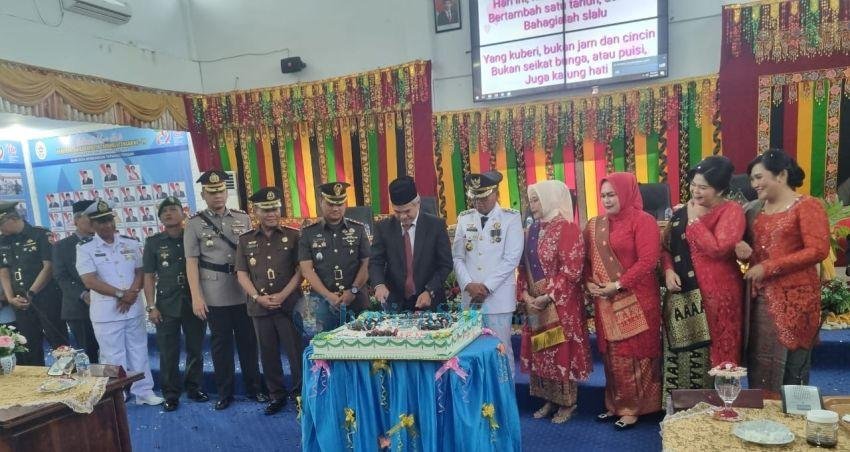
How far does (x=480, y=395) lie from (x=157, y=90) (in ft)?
17.3

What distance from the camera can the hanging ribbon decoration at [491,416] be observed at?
216 centimetres

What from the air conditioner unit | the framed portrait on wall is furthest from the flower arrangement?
the air conditioner unit

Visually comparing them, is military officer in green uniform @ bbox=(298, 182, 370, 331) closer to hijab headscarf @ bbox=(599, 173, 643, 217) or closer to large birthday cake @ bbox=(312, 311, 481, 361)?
large birthday cake @ bbox=(312, 311, 481, 361)

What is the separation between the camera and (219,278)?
345 cm

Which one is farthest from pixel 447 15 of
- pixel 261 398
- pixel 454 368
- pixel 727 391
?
pixel 727 391

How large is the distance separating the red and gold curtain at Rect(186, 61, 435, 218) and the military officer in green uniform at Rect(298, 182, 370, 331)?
8.13 feet

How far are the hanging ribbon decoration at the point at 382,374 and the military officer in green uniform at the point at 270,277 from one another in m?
1.20

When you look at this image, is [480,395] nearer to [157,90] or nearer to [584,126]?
[584,126]

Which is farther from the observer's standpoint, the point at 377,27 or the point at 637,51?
the point at 377,27

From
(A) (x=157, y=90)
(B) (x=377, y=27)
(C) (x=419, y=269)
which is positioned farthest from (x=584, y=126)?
(A) (x=157, y=90)

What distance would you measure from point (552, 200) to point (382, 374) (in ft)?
4.23

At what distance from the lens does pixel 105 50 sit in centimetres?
515

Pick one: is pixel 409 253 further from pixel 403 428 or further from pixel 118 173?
pixel 118 173

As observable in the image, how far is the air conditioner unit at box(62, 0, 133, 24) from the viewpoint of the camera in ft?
15.9
